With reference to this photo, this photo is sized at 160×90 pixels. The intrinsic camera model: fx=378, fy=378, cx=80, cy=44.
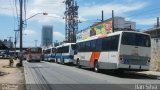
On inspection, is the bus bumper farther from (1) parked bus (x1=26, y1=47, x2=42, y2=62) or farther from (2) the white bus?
(1) parked bus (x1=26, y1=47, x2=42, y2=62)

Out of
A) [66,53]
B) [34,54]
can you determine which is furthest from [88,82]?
[34,54]

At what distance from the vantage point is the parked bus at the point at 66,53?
146ft

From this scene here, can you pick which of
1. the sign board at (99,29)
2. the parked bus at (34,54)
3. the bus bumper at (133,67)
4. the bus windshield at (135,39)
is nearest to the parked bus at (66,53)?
the sign board at (99,29)

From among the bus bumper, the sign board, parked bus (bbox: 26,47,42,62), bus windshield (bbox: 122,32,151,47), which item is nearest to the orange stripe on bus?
bus windshield (bbox: 122,32,151,47)

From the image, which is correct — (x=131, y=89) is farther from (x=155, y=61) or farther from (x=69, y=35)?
(x=69, y=35)

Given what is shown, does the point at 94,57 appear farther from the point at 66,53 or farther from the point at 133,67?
the point at 66,53

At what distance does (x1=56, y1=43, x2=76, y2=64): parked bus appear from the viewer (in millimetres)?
44647

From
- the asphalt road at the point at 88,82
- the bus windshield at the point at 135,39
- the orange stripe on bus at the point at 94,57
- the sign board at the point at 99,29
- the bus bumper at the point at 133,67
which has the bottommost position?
the asphalt road at the point at 88,82

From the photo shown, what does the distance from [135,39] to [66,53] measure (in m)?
22.0

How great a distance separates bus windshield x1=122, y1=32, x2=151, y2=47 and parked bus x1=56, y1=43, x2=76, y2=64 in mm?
18925

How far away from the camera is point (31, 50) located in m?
62.9

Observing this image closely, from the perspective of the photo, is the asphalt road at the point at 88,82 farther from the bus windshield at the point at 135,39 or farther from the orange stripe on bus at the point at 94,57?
the orange stripe on bus at the point at 94,57

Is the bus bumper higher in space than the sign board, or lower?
lower

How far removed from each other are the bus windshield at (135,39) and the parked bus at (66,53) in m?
18.9
